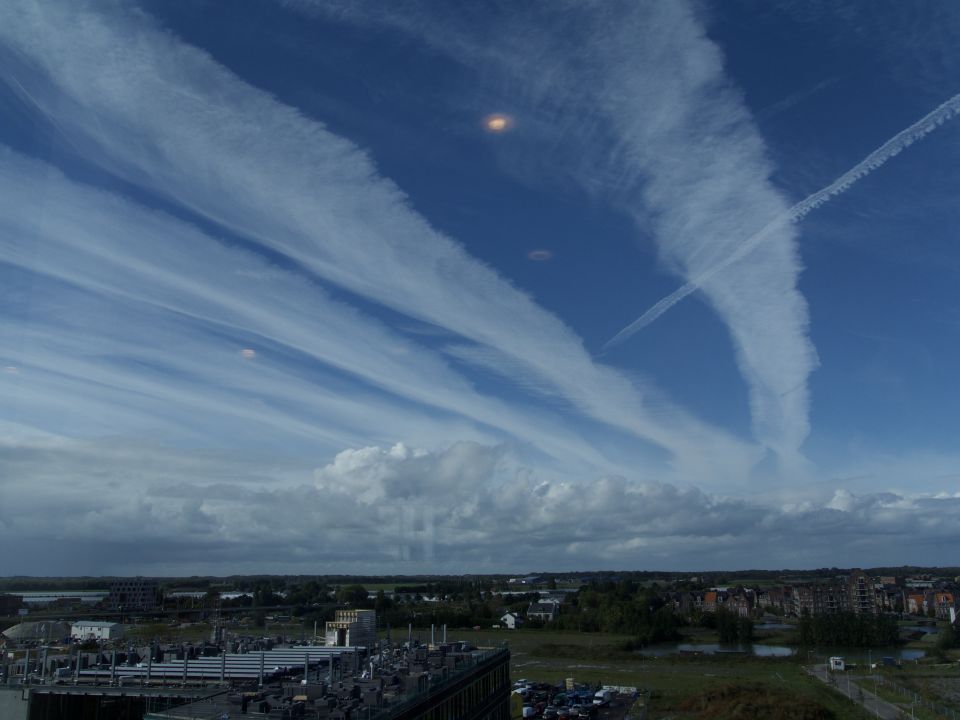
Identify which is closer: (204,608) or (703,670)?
(703,670)

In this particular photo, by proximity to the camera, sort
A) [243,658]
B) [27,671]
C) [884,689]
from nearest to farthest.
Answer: [27,671] < [243,658] < [884,689]

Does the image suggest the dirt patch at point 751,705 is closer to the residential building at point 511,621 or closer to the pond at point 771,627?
the residential building at point 511,621

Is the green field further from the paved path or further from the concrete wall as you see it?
the concrete wall

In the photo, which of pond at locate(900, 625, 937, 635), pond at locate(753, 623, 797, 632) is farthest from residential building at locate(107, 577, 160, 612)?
pond at locate(900, 625, 937, 635)

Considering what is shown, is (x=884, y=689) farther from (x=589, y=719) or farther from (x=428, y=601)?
(x=428, y=601)

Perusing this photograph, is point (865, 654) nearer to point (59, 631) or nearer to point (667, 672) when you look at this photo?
point (667, 672)

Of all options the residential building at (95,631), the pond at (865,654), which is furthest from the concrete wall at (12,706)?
the pond at (865,654)

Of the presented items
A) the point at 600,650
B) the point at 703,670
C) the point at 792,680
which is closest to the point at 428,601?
the point at 600,650
